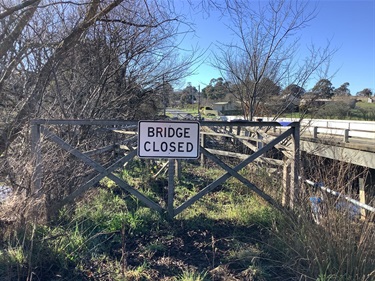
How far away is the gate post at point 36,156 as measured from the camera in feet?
13.6

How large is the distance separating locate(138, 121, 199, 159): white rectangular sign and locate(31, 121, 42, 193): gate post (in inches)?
50.9

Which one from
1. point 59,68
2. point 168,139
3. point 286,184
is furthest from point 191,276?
point 59,68

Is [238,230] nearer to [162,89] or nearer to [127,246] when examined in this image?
[127,246]

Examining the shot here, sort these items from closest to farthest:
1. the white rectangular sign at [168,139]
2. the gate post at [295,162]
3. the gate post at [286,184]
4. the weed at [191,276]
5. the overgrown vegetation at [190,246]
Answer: the weed at [191,276]
the overgrown vegetation at [190,246]
the white rectangular sign at [168,139]
the gate post at [286,184]
the gate post at [295,162]

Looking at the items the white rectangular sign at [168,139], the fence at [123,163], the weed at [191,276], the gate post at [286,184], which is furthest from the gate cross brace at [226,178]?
the weed at [191,276]

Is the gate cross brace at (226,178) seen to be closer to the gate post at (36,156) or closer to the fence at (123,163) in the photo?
the fence at (123,163)

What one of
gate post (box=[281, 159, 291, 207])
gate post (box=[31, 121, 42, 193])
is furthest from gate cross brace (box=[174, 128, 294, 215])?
gate post (box=[31, 121, 42, 193])

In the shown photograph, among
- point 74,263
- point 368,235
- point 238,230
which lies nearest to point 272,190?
point 238,230

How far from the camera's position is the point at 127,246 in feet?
12.6

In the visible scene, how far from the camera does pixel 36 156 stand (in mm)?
4227

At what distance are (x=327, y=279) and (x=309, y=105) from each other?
357 inches

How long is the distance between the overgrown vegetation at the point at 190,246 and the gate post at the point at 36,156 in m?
0.53

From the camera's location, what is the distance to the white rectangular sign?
429 cm

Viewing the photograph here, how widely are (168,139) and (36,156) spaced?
1706 mm
